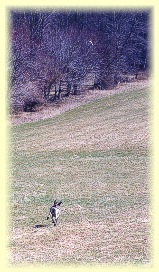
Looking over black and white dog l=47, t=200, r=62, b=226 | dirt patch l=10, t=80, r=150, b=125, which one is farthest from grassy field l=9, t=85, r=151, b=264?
dirt patch l=10, t=80, r=150, b=125

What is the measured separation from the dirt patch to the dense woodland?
3.31 feet

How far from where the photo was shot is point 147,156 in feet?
84.4

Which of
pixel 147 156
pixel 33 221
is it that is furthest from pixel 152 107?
pixel 33 221

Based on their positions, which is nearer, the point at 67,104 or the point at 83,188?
the point at 83,188

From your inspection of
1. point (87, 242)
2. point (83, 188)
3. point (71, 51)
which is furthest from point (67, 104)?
point (87, 242)

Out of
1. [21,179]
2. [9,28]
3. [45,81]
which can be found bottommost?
[21,179]

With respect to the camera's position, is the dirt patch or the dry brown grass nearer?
the dry brown grass

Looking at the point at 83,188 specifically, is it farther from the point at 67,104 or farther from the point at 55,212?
the point at 67,104

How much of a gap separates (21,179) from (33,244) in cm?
788

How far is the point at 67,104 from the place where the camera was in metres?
40.6

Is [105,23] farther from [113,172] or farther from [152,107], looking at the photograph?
[113,172]

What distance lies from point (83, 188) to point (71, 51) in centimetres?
2433

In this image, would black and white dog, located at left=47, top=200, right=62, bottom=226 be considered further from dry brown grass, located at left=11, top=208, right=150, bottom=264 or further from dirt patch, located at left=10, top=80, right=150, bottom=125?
dirt patch, located at left=10, top=80, right=150, bottom=125

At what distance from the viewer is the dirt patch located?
3580 cm
